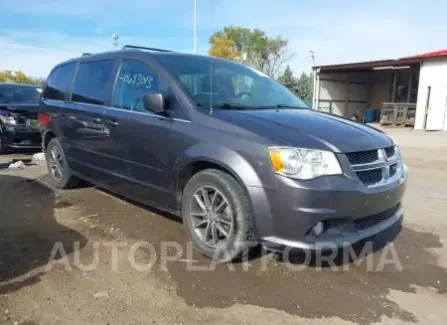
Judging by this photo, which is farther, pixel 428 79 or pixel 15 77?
pixel 15 77

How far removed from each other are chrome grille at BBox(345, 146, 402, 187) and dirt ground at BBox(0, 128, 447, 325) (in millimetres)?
785

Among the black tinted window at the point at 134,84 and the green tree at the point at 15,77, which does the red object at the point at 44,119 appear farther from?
the green tree at the point at 15,77

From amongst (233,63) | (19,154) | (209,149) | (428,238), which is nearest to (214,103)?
(209,149)

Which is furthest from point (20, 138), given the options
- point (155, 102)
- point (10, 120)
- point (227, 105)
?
point (227, 105)

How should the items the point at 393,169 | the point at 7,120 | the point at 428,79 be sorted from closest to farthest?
the point at 393,169
the point at 7,120
the point at 428,79

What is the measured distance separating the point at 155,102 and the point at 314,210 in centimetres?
167

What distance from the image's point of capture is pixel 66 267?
10.8 ft

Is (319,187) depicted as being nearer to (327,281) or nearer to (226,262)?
(327,281)

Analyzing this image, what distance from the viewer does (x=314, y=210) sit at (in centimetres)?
287

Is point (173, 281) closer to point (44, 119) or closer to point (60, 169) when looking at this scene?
point (60, 169)

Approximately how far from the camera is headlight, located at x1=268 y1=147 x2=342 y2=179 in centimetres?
289

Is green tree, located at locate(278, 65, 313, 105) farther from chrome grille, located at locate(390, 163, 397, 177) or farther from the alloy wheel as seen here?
the alloy wheel

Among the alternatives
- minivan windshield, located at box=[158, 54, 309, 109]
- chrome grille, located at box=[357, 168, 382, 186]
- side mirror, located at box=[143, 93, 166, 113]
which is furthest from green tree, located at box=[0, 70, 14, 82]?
chrome grille, located at box=[357, 168, 382, 186]

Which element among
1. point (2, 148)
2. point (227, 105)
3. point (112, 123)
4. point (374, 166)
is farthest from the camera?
point (2, 148)
